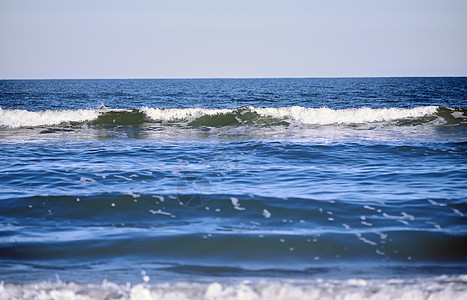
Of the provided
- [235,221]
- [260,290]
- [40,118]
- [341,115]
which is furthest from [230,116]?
[260,290]

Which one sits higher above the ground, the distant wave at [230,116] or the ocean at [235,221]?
the distant wave at [230,116]

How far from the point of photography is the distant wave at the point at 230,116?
58.6ft

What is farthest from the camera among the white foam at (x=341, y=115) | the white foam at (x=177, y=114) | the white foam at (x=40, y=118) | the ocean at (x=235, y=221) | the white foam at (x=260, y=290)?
the white foam at (x=177, y=114)

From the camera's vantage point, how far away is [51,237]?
442 cm

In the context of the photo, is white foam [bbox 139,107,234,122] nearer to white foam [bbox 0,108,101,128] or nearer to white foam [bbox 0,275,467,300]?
white foam [bbox 0,108,101,128]

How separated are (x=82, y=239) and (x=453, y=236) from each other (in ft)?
13.2

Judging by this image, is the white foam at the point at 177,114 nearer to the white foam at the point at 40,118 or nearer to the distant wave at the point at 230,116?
the distant wave at the point at 230,116

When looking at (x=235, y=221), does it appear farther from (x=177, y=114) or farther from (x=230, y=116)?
(x=177, y=114)

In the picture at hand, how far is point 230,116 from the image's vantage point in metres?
18.8

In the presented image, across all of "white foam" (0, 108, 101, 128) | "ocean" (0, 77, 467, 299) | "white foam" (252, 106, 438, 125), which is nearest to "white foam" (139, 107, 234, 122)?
"white foam" (252, 106, 438, 125)

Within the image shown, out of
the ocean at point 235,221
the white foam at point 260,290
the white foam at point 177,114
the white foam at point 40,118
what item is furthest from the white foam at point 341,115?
the white foam at point 260,290

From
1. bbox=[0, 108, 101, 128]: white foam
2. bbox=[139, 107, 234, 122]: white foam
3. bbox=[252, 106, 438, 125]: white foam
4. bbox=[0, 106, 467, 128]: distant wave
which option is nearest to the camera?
bbox=[0, 108, 101, 128]: white foam

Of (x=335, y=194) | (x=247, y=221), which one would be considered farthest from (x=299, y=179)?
(x=247, y=221)

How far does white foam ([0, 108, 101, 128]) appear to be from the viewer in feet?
57.6
